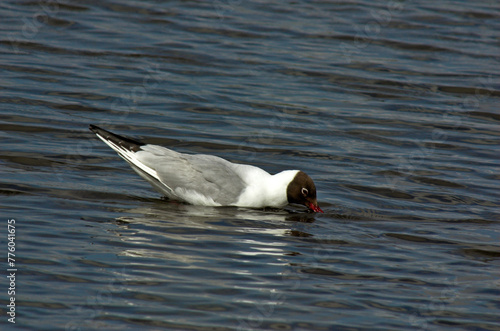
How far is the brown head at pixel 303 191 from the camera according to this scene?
32.3ft

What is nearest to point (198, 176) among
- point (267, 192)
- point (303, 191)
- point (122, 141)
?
point (267, 192)

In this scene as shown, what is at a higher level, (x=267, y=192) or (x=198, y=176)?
(x=198, y=176)

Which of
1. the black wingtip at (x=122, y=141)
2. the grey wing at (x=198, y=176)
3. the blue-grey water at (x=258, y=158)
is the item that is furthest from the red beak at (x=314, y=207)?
the black wingtip at (x=122, y=141)

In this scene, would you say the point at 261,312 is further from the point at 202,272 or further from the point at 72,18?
the point at 72,18

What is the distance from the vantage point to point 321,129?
1316 cm

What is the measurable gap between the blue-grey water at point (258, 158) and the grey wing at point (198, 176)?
0.22 metres

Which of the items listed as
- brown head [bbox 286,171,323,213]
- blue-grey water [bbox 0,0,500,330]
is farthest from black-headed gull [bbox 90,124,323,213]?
blue-grey water [bbox 0,0,500,330]

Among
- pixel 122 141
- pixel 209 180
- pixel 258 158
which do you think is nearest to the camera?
pixel 209 180

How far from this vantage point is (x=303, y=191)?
9.87 meters

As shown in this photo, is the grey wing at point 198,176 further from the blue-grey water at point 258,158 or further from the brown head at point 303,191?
the brown head at point 303,191

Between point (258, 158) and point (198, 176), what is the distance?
7.82 ft

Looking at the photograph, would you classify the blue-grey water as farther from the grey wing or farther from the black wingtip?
the black wingtip

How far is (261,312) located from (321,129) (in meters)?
6.59

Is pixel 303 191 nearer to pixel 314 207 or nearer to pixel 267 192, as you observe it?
pixel 314 207
